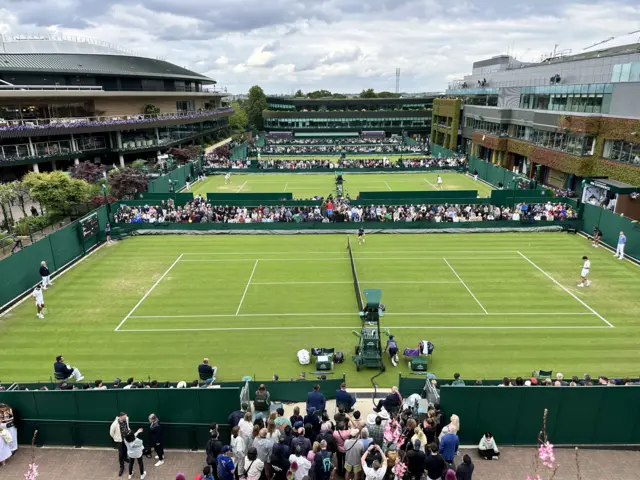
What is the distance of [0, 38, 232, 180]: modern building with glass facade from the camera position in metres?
47.6

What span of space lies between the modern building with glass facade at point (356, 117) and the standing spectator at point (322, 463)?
107 metres

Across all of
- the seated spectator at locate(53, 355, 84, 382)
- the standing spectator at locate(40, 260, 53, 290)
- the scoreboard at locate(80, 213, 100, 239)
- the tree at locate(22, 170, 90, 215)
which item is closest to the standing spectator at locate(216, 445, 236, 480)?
the seated spectator at locate(53, 355, 84, 382)

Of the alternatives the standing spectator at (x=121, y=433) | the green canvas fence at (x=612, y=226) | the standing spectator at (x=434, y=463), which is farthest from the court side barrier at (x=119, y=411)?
the green canvas fence at (x=612, y=226)

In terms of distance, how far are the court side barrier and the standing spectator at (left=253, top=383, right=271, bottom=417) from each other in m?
0.51

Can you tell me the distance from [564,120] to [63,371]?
4511cm

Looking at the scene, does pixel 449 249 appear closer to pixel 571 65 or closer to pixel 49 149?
pixel 571 65

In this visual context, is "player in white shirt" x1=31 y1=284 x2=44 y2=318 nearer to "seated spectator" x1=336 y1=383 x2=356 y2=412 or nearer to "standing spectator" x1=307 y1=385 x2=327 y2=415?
"standing spectator" x1=307 y1=385 x2=327 y2=415

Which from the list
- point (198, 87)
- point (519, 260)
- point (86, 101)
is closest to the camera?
point (519, 260)

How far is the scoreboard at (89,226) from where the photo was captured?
26144 millimetres

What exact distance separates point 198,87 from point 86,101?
39617 mm

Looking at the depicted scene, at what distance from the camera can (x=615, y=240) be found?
2608cm

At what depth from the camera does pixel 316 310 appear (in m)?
19.2

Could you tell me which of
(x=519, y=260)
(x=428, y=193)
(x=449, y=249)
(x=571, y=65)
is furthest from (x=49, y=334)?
(x=571, y=65)

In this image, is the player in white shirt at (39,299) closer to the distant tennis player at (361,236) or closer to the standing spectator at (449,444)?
the standing spectator at (449,444)
